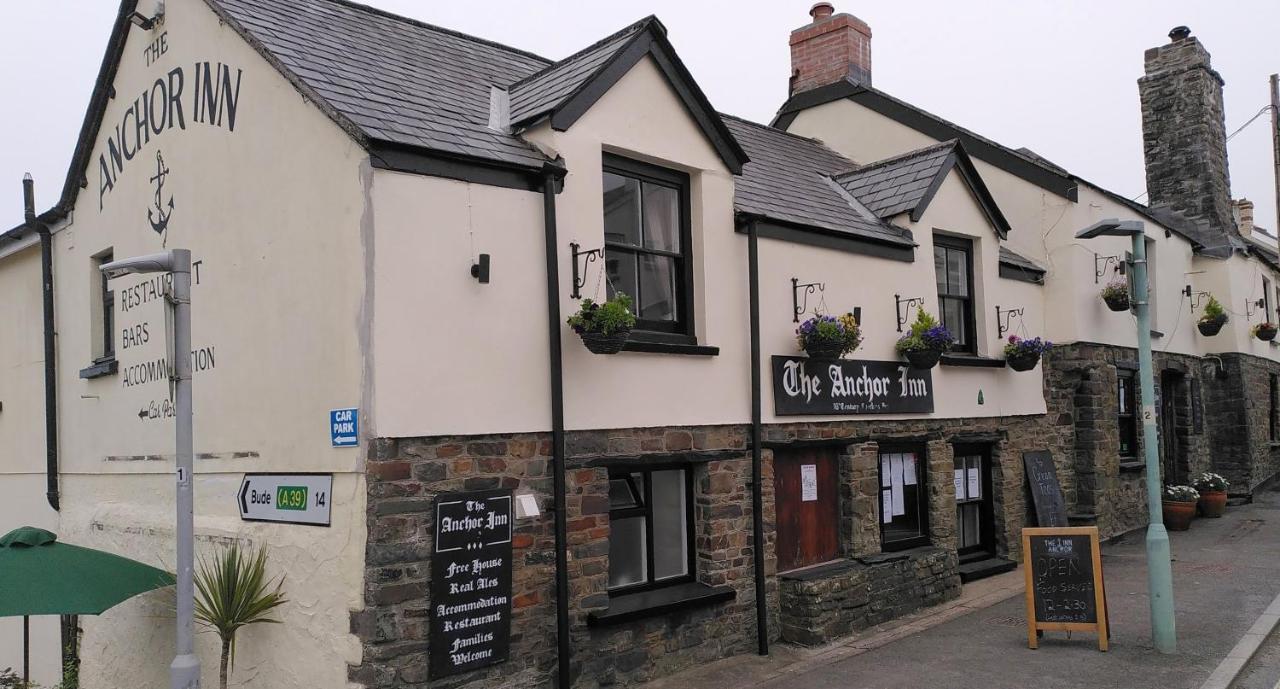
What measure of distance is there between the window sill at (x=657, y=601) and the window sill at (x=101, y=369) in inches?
226

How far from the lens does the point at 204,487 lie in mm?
8516

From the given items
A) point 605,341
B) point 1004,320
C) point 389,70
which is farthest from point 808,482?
point 389,70

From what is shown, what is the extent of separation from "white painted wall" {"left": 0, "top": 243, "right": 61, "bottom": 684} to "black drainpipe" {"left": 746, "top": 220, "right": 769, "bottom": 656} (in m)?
7.91

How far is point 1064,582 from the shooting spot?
29.5 ft

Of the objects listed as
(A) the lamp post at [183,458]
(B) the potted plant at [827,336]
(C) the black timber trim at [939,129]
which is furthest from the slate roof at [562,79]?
(C) the black timber trim at [939,129]

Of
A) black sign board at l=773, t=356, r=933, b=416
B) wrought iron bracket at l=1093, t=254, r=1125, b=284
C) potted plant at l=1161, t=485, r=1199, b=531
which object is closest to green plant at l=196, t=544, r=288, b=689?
black sign board at l=773, t=356, r=933, b=416

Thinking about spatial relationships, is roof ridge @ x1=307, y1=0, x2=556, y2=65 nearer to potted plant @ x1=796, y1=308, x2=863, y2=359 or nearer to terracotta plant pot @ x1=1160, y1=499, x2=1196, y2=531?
potted plant @ x1=796, y1=308, x2=863, y2=359

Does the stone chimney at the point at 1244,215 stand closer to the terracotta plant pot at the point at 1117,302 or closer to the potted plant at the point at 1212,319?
the potted plant at the point at 1212,319

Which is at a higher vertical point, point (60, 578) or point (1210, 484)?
point (60, 578)

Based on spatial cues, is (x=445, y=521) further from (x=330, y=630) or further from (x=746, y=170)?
(x=746, y=170)

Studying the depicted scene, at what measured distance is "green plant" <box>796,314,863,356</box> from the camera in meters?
9.73

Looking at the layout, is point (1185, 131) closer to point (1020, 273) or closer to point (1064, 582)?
point (1020, 273)

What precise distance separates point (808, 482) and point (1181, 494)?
365 inches

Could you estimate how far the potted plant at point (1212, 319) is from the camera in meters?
17.7
